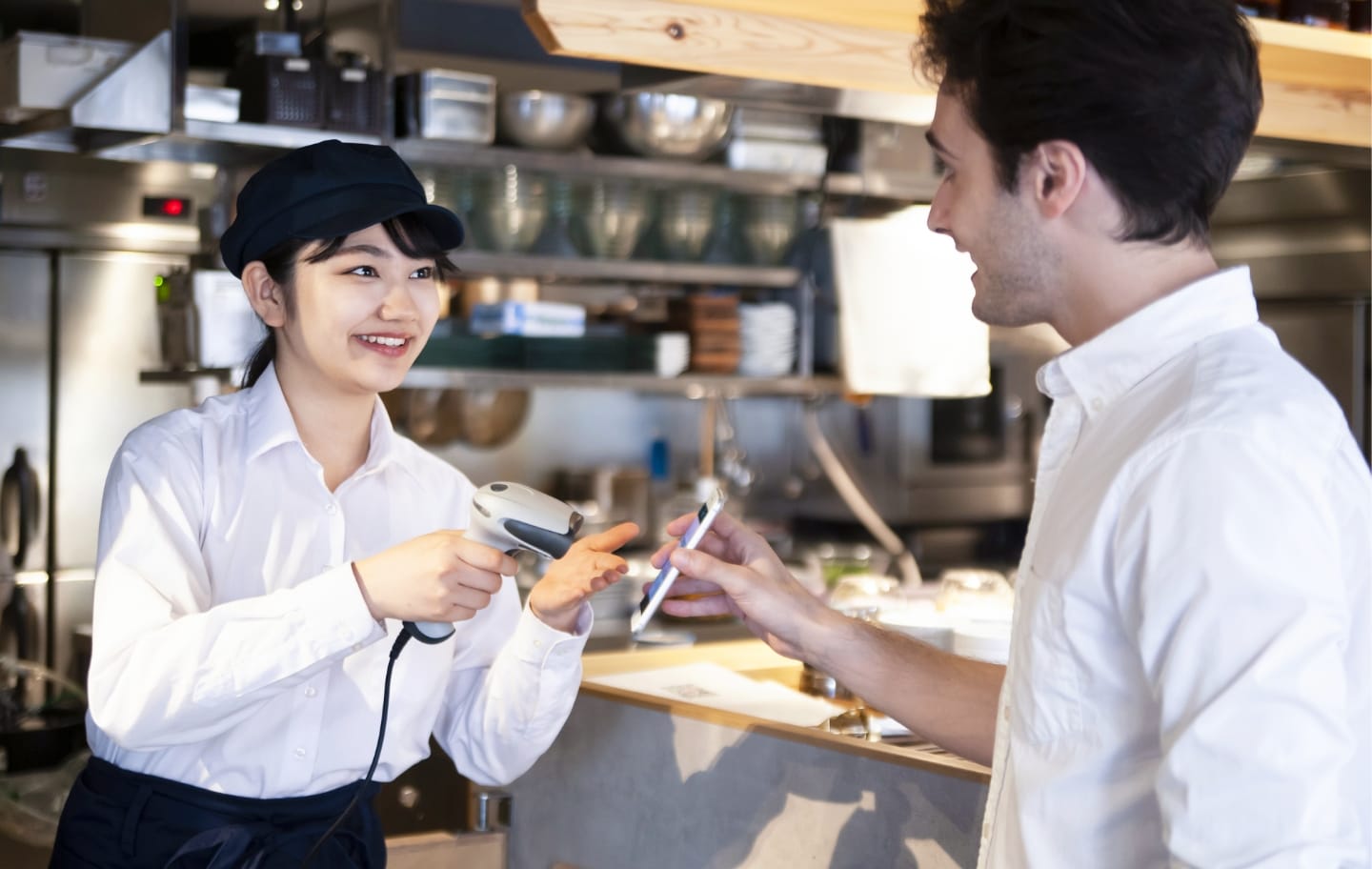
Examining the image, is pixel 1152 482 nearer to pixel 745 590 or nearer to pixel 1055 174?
pixel 1055 174

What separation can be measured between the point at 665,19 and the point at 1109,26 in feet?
3.23

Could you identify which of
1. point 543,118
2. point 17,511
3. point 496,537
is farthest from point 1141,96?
point 17,511

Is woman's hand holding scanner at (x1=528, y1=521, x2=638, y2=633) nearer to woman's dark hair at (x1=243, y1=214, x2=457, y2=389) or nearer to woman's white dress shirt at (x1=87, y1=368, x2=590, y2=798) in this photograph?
woman's white dress shirt at (x1=87, y1=368, x2=590, y2=798)

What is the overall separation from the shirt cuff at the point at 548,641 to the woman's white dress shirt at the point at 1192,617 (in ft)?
2.29

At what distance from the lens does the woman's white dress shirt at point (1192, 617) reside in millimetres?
1136

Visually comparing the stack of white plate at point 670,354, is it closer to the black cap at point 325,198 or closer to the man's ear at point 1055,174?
the black cap at point 325,198

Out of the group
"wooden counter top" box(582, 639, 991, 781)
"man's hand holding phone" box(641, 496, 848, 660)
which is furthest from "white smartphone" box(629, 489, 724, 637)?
"wooden counter top" box(582, 639, 991, 781)

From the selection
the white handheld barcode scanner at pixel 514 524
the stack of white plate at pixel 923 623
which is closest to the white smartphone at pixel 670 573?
the white handheld barcode scanner at pixel 514 524

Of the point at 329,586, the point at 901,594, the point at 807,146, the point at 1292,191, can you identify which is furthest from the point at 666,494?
the point at 329,586

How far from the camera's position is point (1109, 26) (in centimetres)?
137

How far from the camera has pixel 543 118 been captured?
4.48m

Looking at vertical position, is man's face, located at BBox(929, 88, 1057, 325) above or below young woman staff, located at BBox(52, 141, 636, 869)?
above

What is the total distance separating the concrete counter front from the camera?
78.5 inches

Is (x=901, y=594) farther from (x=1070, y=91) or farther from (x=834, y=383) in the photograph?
(x=834, y=383)
